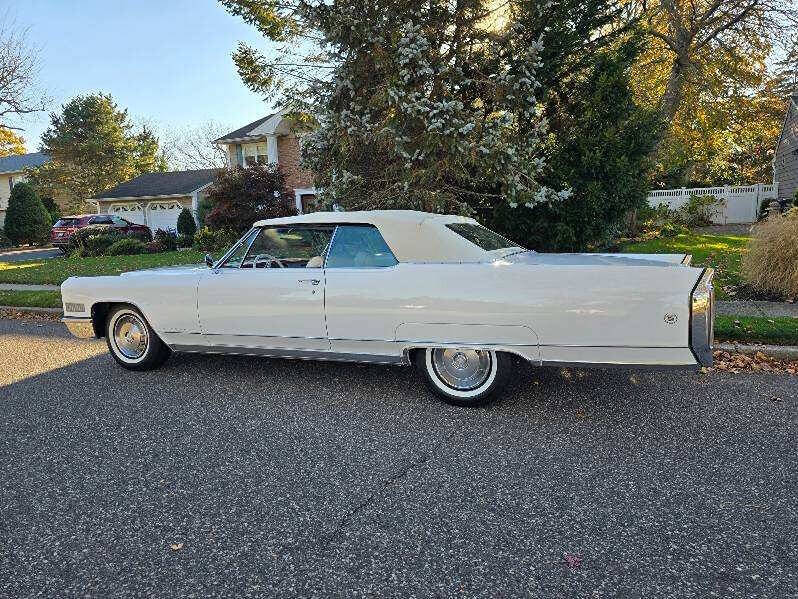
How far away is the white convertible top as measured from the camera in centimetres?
427

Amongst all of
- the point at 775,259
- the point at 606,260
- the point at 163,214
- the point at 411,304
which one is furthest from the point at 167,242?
the point at 606,260

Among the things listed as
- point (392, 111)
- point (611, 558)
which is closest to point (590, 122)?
point (392, 111)

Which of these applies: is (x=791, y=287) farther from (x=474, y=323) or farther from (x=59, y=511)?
(x=59, y=511)

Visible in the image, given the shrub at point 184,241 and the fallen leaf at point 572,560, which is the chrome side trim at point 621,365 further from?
the shrub at point 184,241

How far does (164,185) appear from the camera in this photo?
32.2 m

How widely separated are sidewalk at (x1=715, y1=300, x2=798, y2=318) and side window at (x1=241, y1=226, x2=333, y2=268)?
528 cm

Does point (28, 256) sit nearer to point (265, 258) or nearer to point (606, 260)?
point (265, 258)

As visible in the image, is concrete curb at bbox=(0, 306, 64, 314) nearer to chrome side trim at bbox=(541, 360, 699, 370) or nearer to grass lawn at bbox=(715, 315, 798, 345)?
chrome side trim at bbox=(541, 360, 699, 370)

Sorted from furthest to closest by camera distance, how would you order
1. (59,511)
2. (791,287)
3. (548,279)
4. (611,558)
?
(791,287), (548,279), (59,511), (611,558)

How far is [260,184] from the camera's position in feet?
56.2

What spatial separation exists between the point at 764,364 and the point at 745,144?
3528 cm

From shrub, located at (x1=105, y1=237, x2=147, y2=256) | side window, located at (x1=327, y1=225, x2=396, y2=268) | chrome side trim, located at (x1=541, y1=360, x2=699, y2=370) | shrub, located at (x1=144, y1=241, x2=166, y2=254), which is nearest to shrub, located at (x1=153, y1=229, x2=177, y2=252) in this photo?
shrub, located at (x1=144, y1=241, x2=166, y2=254)

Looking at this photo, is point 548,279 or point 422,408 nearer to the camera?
point 548,279

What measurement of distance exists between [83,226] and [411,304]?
79.6 ft
